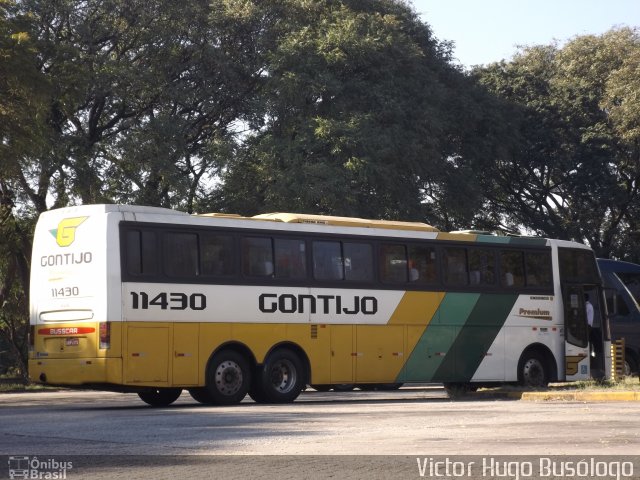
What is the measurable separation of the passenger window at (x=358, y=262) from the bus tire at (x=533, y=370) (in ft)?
15.4

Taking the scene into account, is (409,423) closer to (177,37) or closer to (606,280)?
(606,280)

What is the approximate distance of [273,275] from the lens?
73.5ft

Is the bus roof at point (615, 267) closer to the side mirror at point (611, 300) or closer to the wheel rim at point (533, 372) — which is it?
the side mirror at point (611, 300)

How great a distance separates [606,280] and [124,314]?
56.9 feet

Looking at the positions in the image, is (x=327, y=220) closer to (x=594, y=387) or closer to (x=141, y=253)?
(x=141, y=253)

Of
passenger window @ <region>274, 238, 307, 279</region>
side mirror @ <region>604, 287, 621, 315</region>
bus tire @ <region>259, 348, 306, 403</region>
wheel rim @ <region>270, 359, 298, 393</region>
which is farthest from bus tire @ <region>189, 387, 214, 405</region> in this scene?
side mirror @ <region>604, 287, 621, 315</region>

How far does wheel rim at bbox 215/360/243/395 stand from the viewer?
70.2 ft

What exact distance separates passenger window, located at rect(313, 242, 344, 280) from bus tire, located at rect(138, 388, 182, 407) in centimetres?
349

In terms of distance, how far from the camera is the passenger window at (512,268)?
26.0 metres

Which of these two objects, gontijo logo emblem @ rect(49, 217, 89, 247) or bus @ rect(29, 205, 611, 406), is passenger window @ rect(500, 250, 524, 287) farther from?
gontijo logo emblem @ rect(49, 217, 89, 247)

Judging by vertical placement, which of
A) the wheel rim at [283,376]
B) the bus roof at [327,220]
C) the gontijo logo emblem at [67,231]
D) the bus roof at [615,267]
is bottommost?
the wheel rim at [283,376]

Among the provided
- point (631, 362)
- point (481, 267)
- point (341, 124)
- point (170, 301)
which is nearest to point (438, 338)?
point (481, 267)
